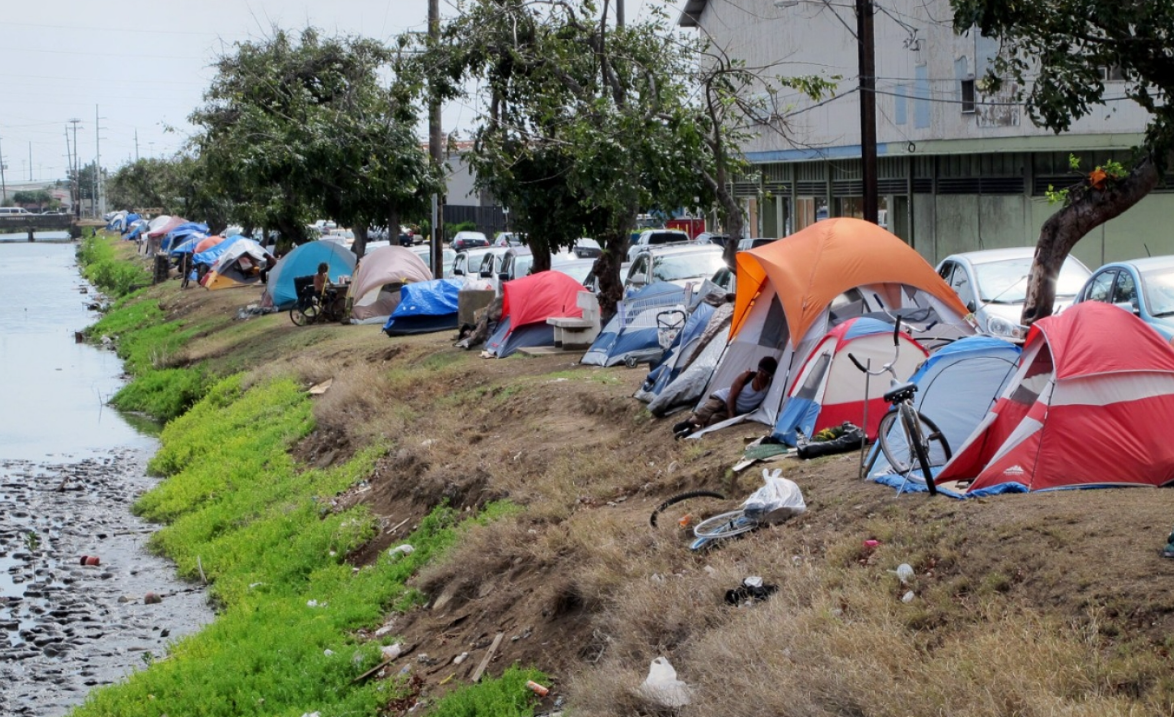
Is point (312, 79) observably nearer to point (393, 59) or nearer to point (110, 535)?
point (393, 59)

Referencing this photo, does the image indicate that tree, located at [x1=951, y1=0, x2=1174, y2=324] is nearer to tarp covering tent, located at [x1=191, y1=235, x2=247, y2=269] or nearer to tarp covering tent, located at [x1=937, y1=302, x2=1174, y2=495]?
tarp covering tent, located at [x1=937, y1=302, x2=1174, y2=495]

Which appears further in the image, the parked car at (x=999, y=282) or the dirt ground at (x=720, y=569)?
the parked car at (x=999, y=282)

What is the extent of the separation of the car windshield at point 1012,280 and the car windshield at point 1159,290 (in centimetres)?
263

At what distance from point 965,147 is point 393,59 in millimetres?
14218

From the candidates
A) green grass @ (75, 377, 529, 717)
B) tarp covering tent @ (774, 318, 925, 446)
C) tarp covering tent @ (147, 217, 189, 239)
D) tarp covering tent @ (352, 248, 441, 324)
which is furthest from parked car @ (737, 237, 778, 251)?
tarp covering tent @ (147, 217, 189, 239)

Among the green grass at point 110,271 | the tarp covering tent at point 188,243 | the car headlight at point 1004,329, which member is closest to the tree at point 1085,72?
the car headlight at point 1004,329

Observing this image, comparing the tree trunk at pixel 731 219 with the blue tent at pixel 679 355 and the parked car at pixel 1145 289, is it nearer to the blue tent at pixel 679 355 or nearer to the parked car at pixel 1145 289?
the blue tent at pixel 679 355

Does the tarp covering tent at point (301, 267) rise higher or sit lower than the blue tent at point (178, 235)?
lower

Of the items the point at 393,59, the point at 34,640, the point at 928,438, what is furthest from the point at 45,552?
the point at 928,438

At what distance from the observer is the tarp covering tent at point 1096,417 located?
27.5 feet

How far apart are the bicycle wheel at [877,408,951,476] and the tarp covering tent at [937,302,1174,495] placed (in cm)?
49

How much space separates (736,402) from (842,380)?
1398 millimetres

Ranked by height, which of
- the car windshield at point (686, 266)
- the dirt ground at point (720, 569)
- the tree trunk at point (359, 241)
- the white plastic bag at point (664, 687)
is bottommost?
the white plastic bag at point (664, 687)

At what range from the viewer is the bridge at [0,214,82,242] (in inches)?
4665
